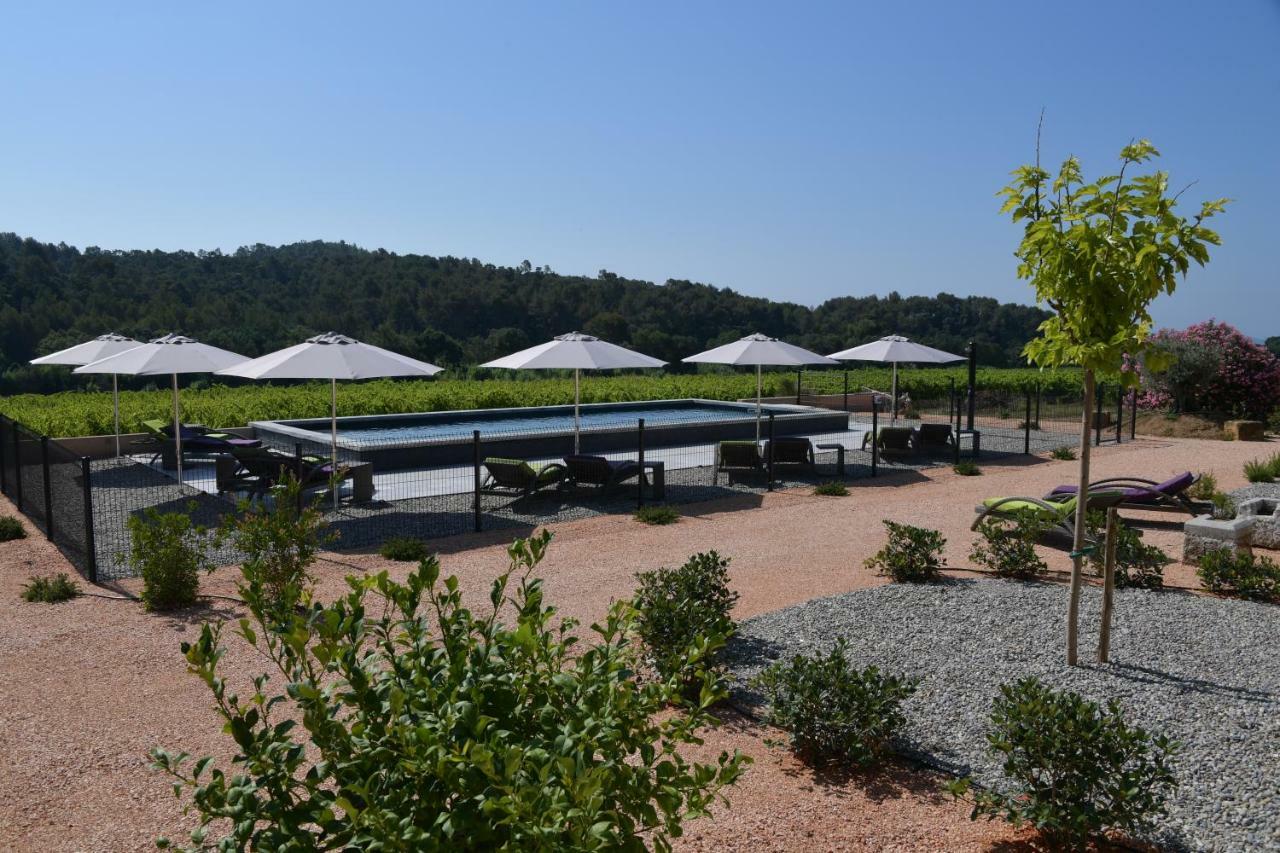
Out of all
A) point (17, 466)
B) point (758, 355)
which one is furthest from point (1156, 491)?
point (17, 466)

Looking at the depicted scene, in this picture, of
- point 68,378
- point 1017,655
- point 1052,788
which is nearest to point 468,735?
point 1052,788

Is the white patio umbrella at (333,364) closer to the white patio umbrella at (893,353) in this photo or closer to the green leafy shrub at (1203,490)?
the white patio umbrella at (893,353)

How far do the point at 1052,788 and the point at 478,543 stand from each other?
7.07m

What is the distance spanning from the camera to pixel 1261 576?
23.6 ft

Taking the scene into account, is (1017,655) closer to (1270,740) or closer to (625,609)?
(1270,740)

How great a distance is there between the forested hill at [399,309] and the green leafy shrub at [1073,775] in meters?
36.8

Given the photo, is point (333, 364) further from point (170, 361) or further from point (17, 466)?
point (17, 466)

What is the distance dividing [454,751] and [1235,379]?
86.0 ft

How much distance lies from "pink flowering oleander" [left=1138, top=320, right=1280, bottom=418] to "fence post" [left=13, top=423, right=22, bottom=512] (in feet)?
75.3

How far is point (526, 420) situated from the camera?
2289cm

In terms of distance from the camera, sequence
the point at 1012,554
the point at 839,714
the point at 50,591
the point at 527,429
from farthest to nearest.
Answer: the point at 527,429 → the point at 1012,554 → the point at 50,591 → the point at 839,714

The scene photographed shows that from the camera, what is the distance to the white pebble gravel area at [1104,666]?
4078 mm

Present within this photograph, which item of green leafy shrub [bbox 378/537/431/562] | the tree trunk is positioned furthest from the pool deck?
the tree trunk

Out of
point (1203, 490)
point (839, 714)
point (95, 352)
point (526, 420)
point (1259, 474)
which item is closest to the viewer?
point (839, 714)
